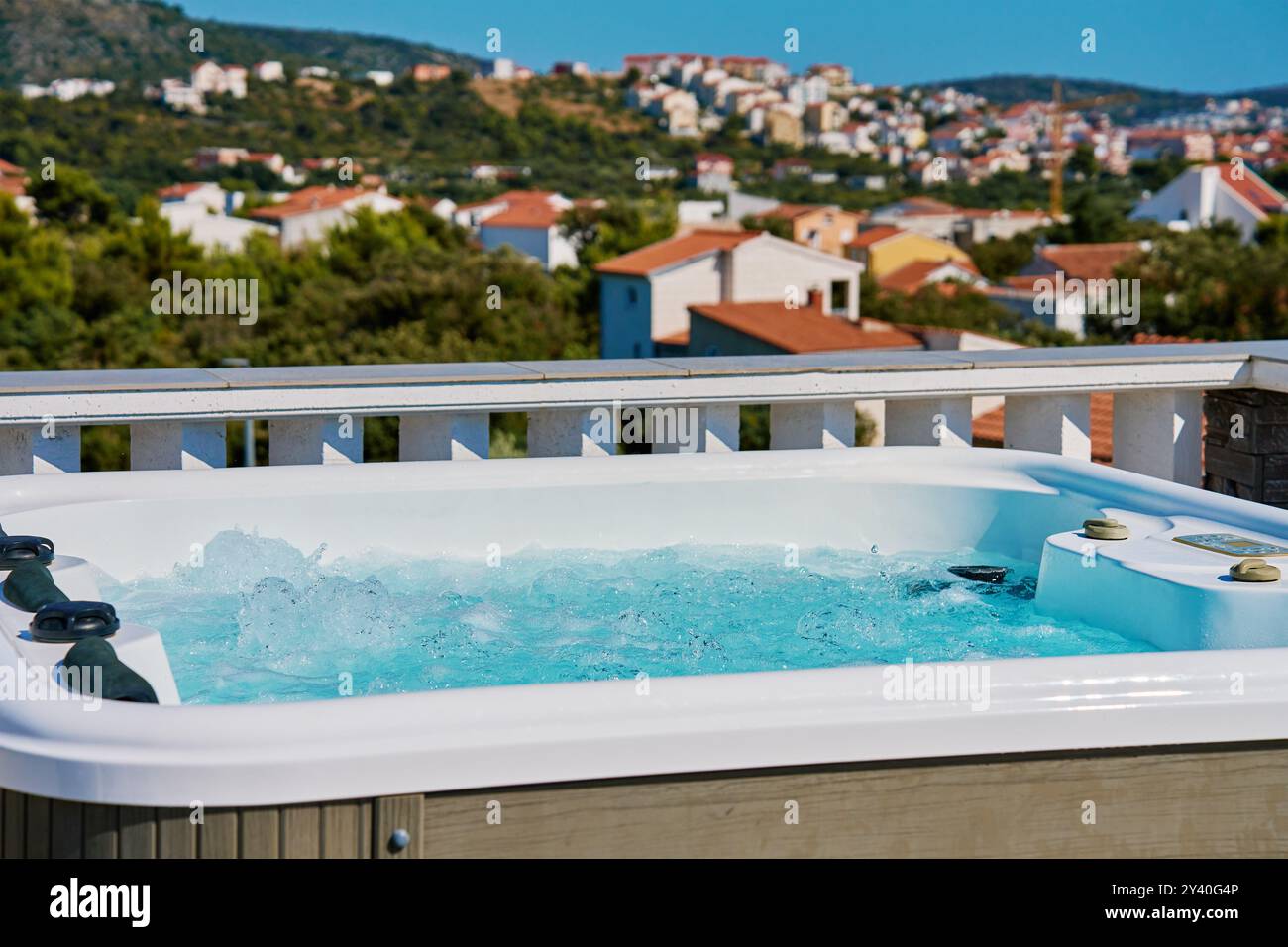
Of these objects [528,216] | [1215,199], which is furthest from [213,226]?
[1215,199]

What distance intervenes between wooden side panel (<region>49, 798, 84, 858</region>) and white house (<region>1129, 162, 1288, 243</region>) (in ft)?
143

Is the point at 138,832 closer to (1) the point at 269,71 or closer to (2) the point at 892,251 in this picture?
(2) the point at 892,251

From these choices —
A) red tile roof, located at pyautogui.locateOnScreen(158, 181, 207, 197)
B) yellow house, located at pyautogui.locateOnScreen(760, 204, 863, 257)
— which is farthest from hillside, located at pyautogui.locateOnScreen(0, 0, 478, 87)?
yellow house, located at pyautogui.locateOnScreen(760, 204, 863, 257)

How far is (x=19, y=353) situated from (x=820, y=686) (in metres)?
21.5

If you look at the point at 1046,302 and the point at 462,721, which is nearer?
the point at 462,721

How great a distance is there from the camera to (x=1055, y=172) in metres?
56.1

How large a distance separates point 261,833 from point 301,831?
4 cm

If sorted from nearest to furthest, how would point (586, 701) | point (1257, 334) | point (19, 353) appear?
point (586, 701) → point (19, 353) → point (1257, 334)

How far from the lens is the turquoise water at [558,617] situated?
2463mm

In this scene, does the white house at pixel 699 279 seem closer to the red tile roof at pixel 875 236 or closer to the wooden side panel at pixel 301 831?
the red tile roof at pixel 875 236

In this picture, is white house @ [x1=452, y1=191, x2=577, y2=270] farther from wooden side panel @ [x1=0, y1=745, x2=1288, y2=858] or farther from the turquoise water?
wooden side panel @ [x1=0, y1=745, x2=1288, y2=858]

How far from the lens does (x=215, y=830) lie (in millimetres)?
1389
